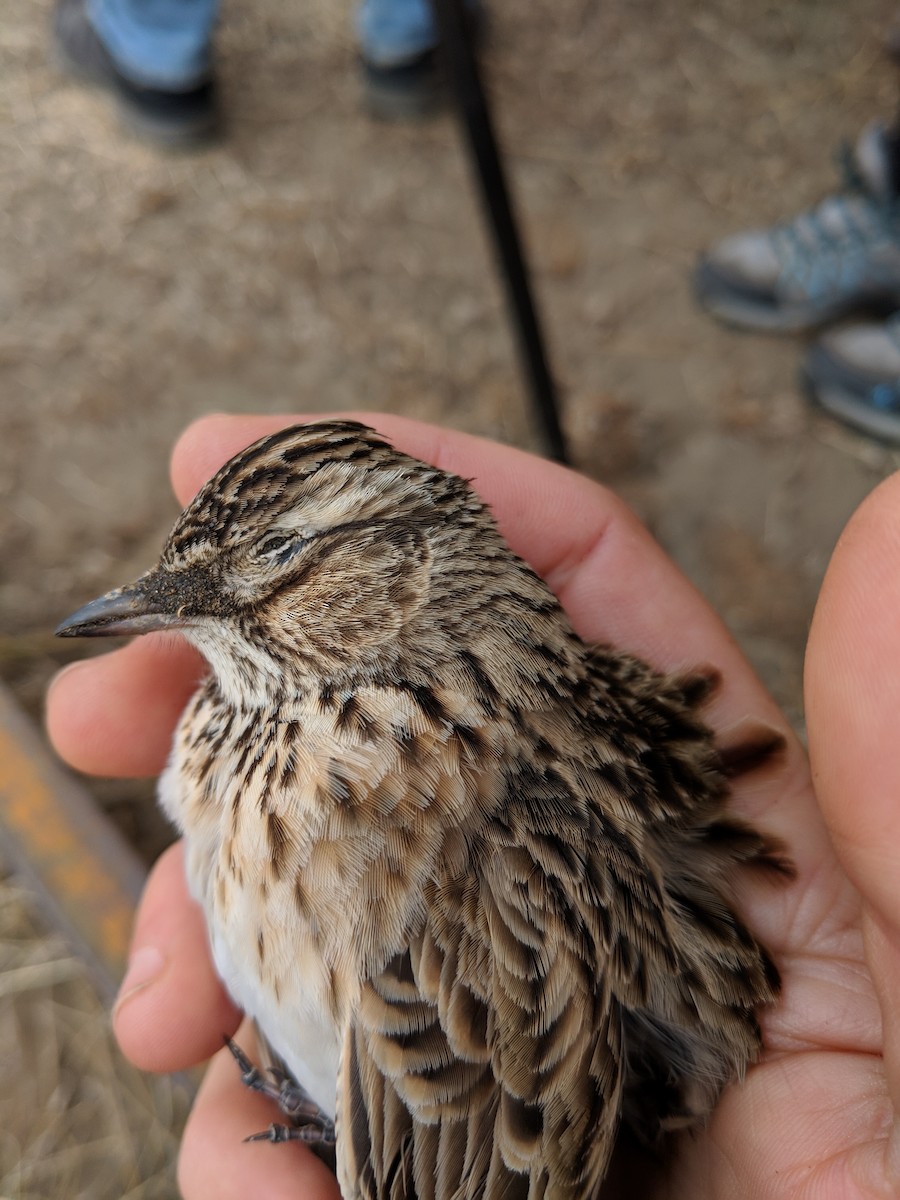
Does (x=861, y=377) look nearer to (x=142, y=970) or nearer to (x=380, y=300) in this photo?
(x=380, y=300)

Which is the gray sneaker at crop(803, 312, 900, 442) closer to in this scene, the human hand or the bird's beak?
the human hand

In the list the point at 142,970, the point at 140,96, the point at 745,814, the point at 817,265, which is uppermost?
the point at 140,96

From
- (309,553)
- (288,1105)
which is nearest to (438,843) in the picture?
(309,553)

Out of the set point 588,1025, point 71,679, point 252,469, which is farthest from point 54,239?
point 588,1025

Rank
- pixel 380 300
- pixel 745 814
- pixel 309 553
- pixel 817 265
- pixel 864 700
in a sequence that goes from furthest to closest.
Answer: pixel 380 300
pixel 817 265
pixel 745 814
pixel 309 553
pixel 864 700

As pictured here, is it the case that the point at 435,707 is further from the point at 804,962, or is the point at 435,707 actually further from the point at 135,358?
the point at 135,358

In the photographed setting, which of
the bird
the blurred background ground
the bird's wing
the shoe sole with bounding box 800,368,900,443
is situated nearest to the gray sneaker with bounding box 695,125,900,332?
the blurred background ground
